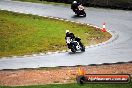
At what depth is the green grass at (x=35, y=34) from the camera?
2967 cm

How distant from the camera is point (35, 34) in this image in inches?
1334

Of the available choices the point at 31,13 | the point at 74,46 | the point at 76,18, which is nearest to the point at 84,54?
the point at 74,46

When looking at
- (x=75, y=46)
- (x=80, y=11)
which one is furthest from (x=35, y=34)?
(x=75, y=46)

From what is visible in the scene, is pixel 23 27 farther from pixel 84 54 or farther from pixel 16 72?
pixel 16 72

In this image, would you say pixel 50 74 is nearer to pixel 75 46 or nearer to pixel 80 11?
pixel 75 46

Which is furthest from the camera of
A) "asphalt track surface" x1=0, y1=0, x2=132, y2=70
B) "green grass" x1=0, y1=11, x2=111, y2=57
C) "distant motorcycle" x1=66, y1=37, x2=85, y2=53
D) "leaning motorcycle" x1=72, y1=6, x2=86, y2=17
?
"leaning motorcycle" x1=72, y1=6, x2=86, y2=17

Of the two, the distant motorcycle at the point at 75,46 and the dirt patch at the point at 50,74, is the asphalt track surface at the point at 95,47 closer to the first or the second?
the distant motorcycle at the point at 75,46

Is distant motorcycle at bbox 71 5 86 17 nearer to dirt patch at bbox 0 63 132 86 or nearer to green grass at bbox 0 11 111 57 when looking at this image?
green grass at bbox 0 11 111 57

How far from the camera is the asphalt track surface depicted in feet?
79.6

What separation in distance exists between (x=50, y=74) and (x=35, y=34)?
41.1 feet

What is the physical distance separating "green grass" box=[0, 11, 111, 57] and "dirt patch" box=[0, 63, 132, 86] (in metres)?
5.81

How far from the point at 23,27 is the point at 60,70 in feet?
48.6

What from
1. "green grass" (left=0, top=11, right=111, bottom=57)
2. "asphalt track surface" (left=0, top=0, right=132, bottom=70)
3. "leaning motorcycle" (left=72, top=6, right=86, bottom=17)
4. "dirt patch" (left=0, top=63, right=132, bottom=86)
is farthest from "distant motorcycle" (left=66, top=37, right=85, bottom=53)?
"leaning motorcycle" (left=72, top=6, right=86, bottom=17)

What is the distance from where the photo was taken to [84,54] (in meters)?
26.1
